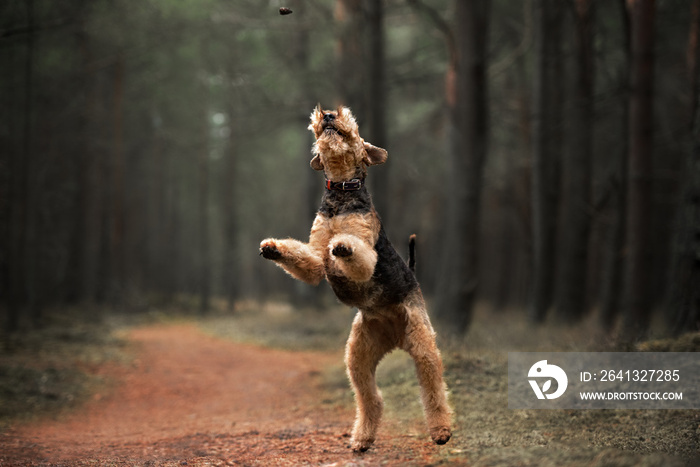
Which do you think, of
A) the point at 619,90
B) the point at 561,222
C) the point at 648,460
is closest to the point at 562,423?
the point at 648,460

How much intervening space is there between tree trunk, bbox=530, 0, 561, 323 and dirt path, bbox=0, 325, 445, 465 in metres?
5.84

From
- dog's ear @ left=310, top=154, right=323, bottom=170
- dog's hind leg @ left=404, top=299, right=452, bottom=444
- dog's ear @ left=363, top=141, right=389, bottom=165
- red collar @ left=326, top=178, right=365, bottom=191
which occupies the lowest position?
dog's hind leg @ left=404, top=299, right=452, bottom=444

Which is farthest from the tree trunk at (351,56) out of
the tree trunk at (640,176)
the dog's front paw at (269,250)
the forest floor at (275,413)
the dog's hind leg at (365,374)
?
the dog's front paw at (269,250)

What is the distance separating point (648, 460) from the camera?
11.3ft

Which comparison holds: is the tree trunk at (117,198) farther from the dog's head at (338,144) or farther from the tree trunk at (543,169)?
the dog's head at (338,144)

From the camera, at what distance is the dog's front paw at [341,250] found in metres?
3.52

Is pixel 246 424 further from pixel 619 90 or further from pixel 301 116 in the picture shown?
pixel 301 116

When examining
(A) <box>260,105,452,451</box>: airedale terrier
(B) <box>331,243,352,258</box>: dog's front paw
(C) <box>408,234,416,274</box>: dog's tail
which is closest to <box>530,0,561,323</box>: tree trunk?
(C) <box>408,234,416,274</box>: dog's tail

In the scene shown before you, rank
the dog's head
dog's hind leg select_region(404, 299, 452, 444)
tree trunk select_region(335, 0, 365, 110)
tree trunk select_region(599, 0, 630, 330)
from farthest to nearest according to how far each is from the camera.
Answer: tree trunk select_region(335, 0, 365, 110)
tree trunk select_region(599, 0, 630, 330)
dog's hind leg select_region(404, 299, 452, 444)
the dog's head

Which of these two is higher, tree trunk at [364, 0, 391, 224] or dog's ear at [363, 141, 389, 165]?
tree trunk at [364, 0, 391, 224]

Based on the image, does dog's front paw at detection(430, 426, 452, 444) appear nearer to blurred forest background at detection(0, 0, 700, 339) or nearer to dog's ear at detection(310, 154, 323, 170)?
dog's ear at detection(310, 154, 323, 170)

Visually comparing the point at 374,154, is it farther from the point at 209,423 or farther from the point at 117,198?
the point at 117,198

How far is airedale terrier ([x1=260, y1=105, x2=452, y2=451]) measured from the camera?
3891 millimetres

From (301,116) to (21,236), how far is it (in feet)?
26.1
